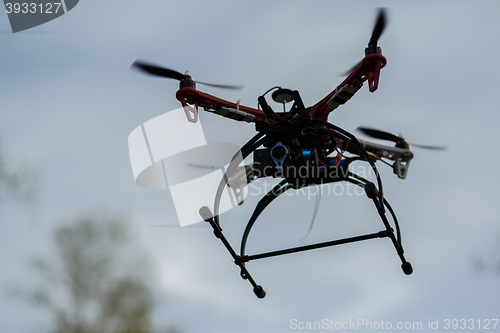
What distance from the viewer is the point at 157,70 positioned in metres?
5.73

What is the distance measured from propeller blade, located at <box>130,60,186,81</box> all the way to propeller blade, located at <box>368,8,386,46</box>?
7.57 feet

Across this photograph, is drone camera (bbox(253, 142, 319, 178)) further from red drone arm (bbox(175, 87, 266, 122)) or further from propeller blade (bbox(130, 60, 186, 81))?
propeller blade (bbox(130, 60, 186, 81))

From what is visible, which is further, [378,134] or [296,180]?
[378,134]

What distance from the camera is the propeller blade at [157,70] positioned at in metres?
5.67

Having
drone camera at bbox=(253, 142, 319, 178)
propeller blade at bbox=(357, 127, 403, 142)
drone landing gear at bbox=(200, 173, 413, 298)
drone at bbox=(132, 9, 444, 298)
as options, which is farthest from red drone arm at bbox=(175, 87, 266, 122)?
propeller blade at bbox=(357, 127, 403, 142)

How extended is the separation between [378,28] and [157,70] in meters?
2.65

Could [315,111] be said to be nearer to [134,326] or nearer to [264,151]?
[264,151]

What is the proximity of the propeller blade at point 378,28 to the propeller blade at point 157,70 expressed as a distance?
2.31m

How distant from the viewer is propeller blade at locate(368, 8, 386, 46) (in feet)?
16.2

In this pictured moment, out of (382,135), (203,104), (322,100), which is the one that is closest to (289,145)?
(322,100)

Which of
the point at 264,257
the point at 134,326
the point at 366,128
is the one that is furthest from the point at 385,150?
the point at 134,326

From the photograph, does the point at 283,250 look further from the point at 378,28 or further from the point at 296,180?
the point at 378,28

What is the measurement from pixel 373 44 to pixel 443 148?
2.33 meters

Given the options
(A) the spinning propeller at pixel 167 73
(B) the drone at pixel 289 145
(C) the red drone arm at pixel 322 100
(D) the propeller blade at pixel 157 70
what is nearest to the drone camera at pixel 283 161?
(B) the drone at pixel 289 145
